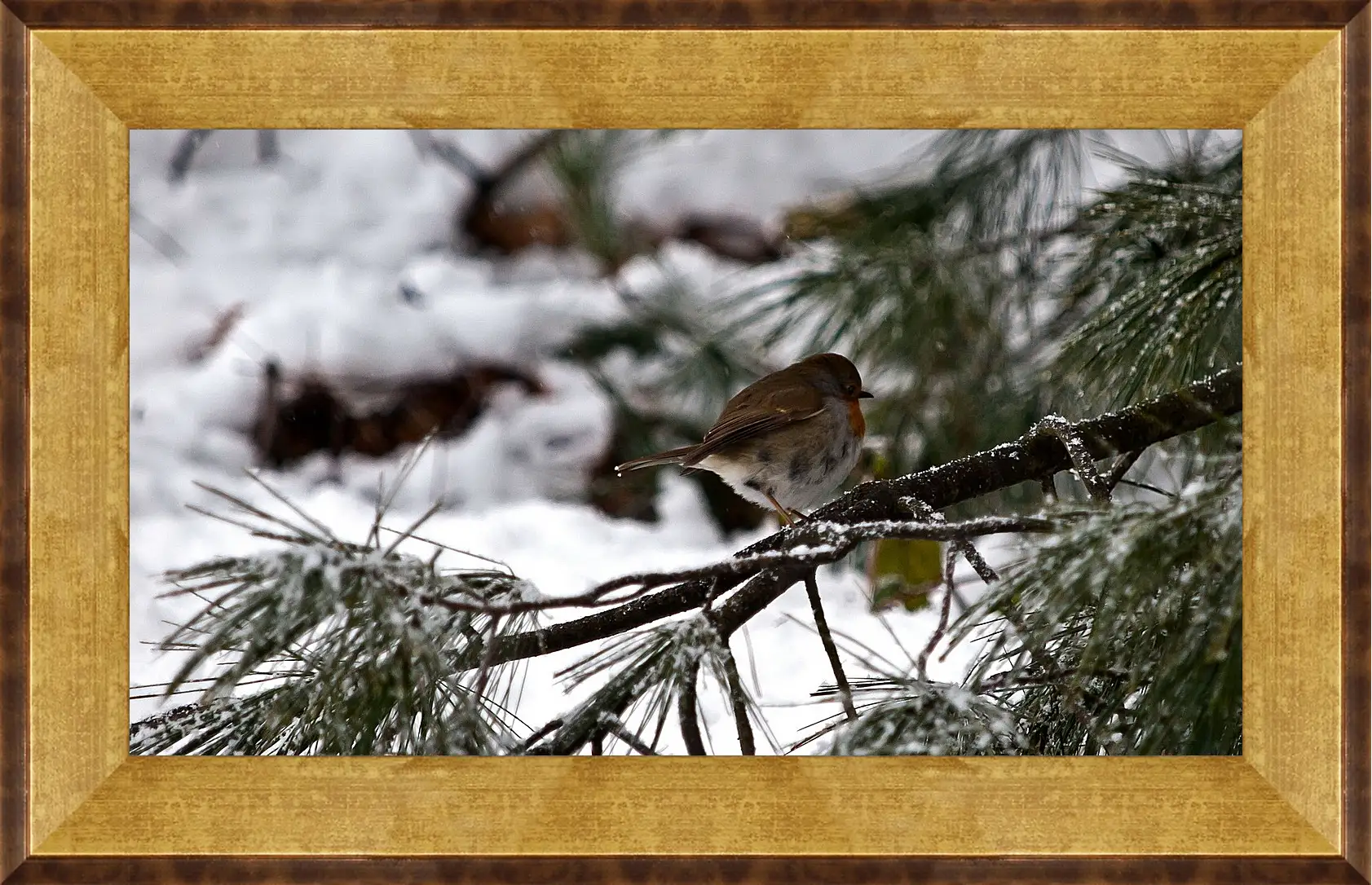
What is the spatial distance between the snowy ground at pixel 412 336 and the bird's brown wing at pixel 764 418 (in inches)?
7.0

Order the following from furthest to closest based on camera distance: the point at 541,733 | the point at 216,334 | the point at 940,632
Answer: the point at 216,334 → the point at 541,733 → the point at 940,632

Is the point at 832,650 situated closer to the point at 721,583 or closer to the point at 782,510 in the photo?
→ the point at 721,583

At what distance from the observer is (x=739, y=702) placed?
895mm

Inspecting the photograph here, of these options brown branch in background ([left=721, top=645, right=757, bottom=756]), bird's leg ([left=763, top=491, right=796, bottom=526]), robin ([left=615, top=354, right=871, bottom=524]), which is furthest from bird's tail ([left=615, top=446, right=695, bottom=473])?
brown branch in background ([left=721, top=645, right=757, bottom=756])

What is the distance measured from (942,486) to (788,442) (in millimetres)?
421

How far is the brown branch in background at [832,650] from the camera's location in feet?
3.04

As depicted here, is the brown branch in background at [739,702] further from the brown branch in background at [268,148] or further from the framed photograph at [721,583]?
the brown branch in background at [268,148]

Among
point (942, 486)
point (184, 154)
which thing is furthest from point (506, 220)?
point (942, 486)

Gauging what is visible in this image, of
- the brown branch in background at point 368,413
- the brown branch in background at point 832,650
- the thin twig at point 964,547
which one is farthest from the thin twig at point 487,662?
the brown branch in background at point 368,413

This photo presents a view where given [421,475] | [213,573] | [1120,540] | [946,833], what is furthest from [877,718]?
[421,475]

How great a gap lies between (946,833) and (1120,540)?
1.01 ft

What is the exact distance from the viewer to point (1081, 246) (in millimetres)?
1549

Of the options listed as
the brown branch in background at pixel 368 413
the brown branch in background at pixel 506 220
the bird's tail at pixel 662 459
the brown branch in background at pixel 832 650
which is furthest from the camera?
the brown branch in background at pixel 506 220

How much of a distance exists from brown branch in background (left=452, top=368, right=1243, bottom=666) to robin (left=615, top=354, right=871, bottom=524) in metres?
0.28
